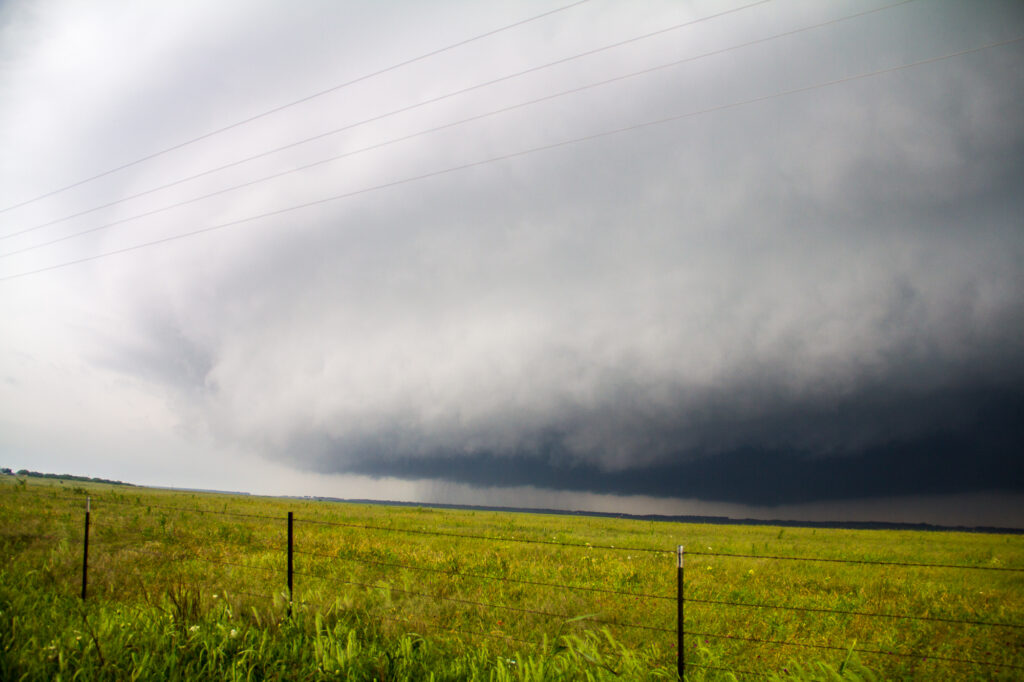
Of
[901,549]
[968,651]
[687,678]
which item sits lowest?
[901,549]

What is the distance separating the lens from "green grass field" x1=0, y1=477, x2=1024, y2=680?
657cm

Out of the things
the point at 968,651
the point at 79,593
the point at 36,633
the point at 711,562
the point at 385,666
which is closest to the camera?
the point at 385,666

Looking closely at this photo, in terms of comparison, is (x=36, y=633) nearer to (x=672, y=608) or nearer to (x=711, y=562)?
(x=672, y=608)

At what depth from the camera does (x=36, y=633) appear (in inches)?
297

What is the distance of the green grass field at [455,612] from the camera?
6574 mm

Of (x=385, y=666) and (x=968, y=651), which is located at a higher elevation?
(x=385, y=666)

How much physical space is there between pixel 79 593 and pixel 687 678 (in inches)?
447

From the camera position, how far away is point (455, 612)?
33.7 feet

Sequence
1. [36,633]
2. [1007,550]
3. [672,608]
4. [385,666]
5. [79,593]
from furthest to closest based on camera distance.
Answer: [1007,550] < [672,608] < [79,593] < [36,633] < [385,666]

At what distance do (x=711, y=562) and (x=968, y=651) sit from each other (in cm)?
927

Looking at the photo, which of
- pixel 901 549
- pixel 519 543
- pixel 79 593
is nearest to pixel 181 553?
pixel 79 593

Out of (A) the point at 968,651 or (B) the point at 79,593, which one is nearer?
(A) the point at 968,651

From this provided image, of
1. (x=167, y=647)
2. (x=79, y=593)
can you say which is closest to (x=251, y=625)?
(x=167, y=647)

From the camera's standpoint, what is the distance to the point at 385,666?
639 cm
